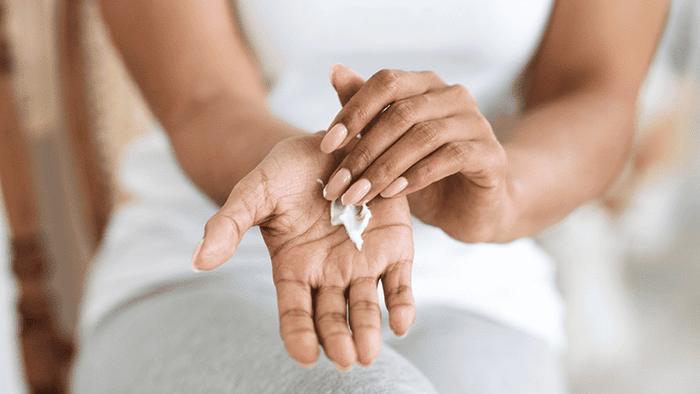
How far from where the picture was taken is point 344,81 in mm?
236

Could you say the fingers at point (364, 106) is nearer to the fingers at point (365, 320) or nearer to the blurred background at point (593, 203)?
the fingers at point (365, 320)

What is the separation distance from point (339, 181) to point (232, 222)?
5 cm

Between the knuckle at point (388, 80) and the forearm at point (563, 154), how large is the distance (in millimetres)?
117

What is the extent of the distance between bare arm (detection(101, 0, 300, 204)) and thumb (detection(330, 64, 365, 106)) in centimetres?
10

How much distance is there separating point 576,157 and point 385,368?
209 mm

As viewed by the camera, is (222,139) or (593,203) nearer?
(222,139)

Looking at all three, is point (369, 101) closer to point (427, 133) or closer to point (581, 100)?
point (427, 133)

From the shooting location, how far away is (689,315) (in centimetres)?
48

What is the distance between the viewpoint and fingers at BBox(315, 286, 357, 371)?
0.66ft

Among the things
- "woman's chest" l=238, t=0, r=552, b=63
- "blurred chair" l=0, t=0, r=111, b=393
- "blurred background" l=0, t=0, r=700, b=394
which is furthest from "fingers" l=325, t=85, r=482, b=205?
"blurred chair" l=0, t=0, r=111, b=393

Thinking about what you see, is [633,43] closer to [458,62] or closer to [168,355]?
[458,62]

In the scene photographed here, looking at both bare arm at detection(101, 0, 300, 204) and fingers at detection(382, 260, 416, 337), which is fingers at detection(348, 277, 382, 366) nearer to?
fingers at detection(382, 260, 416, 337)

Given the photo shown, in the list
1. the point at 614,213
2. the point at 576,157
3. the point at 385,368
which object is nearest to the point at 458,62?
the point at 576,157

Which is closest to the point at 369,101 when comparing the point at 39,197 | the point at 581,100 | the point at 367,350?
the point at 367,350
